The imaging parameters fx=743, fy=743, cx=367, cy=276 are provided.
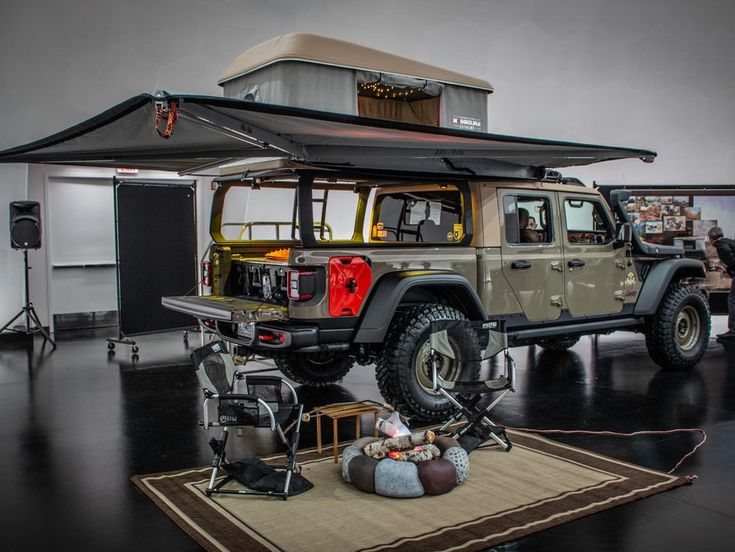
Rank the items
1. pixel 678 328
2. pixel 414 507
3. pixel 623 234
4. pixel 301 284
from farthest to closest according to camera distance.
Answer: pixel 678 328 < pixel 623 234 < pixel 301 284 < pixel 414 507

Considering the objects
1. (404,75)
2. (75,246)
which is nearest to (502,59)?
(404,75)

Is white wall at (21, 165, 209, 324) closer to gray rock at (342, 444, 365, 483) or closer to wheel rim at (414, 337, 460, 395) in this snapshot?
wheel rim at (414, 337, 460, 395)

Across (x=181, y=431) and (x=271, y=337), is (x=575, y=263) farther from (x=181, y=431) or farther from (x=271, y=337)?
(x=181, y=431)

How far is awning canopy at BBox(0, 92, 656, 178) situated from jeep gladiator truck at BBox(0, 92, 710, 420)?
2cm

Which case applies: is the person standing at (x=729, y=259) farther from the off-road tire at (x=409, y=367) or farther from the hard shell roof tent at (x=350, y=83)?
the off-road tire at (x=409, y=367)

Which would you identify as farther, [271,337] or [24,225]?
[24,225]

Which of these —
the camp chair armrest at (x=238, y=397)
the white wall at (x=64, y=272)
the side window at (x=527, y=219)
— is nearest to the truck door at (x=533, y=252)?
the side window at (x=527, y=219)

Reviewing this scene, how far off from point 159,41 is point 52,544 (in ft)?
25.9

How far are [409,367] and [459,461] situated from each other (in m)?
1.18

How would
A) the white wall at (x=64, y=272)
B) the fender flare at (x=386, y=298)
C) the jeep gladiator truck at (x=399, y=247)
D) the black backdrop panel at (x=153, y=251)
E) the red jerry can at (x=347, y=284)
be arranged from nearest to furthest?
1. the jeep gladiator truck at (x=399, y=247)
2. the red jerry can at (x=347, y=284)
3. the fender flare at (x=386, y=298)
4. the black backdrop panel at (x=153, y=251)
5. the white wall at (x=64, y=272)

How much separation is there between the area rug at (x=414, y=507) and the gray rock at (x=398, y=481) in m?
0.04

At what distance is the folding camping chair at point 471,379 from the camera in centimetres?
436

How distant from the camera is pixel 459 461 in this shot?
12.3ft

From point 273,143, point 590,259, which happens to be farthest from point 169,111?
point 590,259
